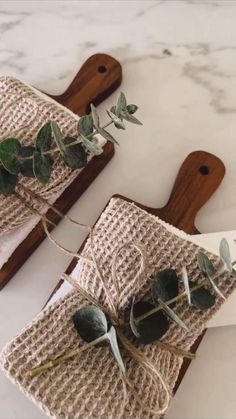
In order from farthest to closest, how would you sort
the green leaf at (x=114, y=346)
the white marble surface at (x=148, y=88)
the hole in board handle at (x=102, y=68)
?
the hole in board handle at (x=102, y=68), the white marble surface at (x=148, y=88), the green leaf at (x=114, y=346)

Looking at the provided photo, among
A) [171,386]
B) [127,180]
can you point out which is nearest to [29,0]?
[127,180]

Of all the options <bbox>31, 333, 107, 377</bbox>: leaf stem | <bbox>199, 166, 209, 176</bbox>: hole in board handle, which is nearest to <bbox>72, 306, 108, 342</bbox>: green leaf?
<bbox>31, 333, 107, 377</bbox>: leaf stem

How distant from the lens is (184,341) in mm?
514

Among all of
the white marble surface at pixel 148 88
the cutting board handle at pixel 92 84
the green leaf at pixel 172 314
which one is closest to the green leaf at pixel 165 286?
the green leaf at pixel 172 314

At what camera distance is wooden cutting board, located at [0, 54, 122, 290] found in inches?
23.5

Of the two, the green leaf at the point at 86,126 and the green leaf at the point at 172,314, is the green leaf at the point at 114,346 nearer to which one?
the green leaf at the point at 172,314

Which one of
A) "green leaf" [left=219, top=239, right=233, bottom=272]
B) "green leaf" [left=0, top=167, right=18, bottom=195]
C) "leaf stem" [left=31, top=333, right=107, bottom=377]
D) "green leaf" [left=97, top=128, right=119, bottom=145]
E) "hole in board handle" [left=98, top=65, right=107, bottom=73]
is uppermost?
"hole in board handle" [left=98, top=65, right=107, bottom=73]

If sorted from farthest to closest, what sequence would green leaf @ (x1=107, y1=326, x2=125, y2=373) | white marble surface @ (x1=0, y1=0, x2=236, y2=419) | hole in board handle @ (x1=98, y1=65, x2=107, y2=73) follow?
1. hole in board handle @ (x1=98, y1=65, x2=107, y2=73)
2. white marble surface @ (x1=0, y1=0, x2=236, y2=419)
3. green leaf @ (x1=107, y1=326, x2=125, y2=373)

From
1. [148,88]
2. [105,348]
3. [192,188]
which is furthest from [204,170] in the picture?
[105,348]

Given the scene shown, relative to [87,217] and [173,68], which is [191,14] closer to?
[173,68]

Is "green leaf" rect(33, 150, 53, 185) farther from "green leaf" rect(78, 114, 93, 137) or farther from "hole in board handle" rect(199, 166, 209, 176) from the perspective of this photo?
"hole in board handle" rect(199, 166, 209, 176)

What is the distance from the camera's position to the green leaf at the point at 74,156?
551 mm

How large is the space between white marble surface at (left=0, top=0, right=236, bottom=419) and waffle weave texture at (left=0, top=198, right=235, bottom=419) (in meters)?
0.07

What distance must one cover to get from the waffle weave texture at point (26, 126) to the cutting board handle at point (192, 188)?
0.34ft
